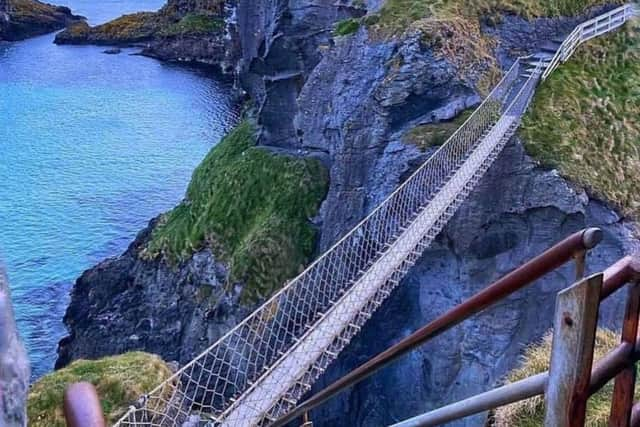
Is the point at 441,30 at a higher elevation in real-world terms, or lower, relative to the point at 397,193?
higher

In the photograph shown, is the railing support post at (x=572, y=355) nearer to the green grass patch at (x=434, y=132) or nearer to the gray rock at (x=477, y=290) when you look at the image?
the gray rock at (x=477, y=290)

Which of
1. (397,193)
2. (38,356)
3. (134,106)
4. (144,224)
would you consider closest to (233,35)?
(134,106)

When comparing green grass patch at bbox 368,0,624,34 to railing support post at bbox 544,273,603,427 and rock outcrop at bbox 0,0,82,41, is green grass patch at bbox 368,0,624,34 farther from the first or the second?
rock outcrop at bbox 0,0,82,41

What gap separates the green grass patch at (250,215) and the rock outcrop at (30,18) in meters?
37.7

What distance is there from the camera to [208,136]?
114 ft

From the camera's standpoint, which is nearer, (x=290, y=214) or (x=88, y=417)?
(x=88, y=417)

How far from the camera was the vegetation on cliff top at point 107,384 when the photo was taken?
804cm

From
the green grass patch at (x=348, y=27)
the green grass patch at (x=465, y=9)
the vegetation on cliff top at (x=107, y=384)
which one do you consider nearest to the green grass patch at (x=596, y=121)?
the green grass patch at (x=465, y=9)

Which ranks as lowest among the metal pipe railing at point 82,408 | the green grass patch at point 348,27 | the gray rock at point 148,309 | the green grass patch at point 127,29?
the gray rock at point 148,309

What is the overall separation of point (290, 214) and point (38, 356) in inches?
336

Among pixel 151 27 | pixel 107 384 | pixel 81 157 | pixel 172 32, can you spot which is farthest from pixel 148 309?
pixel 151 27

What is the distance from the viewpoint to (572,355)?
1161 millimetres

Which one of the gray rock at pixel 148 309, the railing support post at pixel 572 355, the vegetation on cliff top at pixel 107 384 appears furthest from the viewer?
the gray rock at pixel 148 309

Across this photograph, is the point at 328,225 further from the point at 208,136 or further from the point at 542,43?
the point at 208,136
